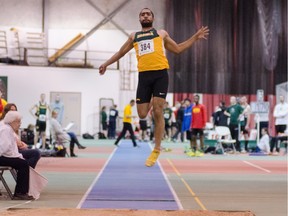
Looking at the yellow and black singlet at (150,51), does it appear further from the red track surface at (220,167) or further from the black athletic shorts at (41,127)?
the black athletic shorts at (41,127)

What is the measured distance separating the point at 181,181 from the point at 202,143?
326 inches

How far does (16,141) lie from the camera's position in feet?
23.7

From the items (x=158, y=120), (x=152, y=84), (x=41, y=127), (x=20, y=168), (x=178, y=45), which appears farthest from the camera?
(x=41, y=127)

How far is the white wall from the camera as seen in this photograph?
86.4 feet

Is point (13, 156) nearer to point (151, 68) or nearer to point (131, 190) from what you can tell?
point (131, 190)

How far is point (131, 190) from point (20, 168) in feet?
5.35

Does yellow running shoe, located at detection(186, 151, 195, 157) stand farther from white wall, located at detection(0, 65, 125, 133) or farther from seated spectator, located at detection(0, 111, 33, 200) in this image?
white wall, located at detection(0, 65, 125, 133)

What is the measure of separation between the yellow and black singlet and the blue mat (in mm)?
1492

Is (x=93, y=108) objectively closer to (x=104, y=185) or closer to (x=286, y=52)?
(x=286, y=52)

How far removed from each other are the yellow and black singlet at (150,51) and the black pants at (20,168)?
207 centimetres

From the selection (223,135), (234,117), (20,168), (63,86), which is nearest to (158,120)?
(20,168)

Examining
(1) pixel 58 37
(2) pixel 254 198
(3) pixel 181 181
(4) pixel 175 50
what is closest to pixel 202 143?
(3) pixel 181 181

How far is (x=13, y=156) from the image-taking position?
22.9ft

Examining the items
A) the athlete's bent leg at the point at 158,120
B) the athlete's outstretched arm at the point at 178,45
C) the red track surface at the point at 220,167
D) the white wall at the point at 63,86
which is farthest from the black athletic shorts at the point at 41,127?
the athlete's outstretched arm at the point at 178,45
